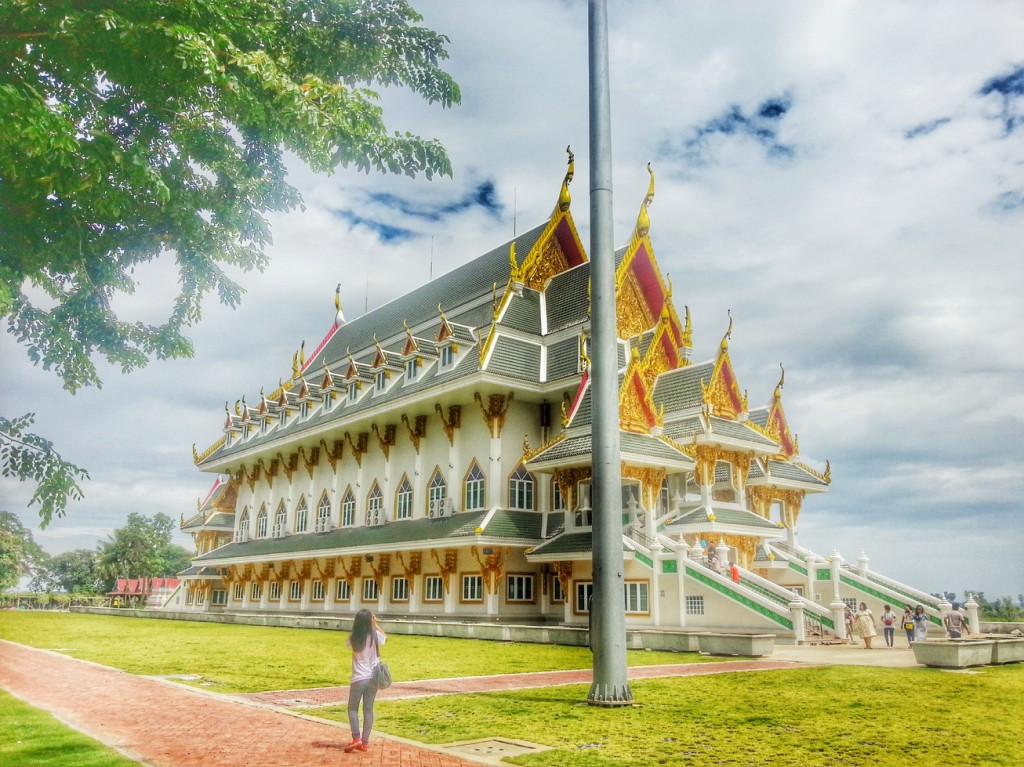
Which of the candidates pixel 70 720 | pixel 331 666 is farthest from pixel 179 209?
pixel 331 666

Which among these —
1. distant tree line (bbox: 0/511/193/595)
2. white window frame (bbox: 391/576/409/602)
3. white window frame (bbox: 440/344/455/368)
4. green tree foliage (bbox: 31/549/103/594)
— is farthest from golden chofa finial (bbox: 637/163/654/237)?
green tree foliage (bbox: 31/549/103/594)

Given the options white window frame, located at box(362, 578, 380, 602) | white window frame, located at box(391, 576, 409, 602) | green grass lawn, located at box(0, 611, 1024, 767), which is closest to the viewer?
green grass lawn, located at box(0, 611, 1024, 767)

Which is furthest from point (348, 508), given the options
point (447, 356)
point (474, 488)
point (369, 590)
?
point (447, 356)

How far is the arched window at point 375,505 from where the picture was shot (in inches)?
1235

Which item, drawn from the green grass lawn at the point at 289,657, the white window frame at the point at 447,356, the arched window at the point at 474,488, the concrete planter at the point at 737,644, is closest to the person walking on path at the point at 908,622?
the concrete planter at the point at 737,644

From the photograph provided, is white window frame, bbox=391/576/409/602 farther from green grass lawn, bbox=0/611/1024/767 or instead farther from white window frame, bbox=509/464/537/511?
green grass lawn, bbox=0/611/1024/767

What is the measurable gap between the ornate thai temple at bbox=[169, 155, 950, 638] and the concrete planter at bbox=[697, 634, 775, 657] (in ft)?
11.6

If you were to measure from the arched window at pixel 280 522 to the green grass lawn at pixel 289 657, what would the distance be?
53.0 feet

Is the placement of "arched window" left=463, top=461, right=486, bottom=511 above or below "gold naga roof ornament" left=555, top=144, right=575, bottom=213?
below

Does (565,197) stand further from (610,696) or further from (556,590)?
A: (610,696)

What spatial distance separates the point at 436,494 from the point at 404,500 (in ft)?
7.03

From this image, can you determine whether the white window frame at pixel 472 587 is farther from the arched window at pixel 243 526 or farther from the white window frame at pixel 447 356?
the arched window at pixel 243 526

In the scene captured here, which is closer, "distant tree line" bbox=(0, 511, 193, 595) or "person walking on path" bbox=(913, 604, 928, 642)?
"person walking on path" bbox=(913, 604, 928, 642)

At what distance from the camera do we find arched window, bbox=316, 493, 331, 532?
3519cm
